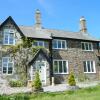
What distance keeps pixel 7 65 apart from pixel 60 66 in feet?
26.6

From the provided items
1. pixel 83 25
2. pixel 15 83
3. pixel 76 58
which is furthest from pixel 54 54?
pixel 83 25

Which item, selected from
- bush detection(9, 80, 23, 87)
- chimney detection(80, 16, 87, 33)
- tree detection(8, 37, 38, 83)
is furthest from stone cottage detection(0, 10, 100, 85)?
chimney detection(80, 16, 87, 33)

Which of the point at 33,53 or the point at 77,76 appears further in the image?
the point at 77,76

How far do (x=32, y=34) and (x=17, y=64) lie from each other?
5398mm

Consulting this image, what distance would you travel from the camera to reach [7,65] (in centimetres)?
2778

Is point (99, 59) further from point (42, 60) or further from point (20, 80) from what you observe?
point (20, 80)

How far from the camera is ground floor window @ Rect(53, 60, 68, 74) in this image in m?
31.7

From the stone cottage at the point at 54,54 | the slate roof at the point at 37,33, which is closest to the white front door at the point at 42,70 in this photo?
the stone cottage at the point at 54,54

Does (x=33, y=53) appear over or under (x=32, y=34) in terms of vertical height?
under

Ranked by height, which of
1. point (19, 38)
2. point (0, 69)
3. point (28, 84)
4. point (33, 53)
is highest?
point (19, 38)

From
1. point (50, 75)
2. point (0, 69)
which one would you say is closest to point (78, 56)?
point (50, 75)

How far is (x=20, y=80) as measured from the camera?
27.7 meters

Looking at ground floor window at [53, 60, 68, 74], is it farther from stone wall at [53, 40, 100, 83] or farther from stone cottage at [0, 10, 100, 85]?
stone wall at [53, 40, 100, 83]

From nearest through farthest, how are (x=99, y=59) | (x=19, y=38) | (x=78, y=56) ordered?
(x=19, y=38)
(x=78, y=56)
(x=99, y=59)
